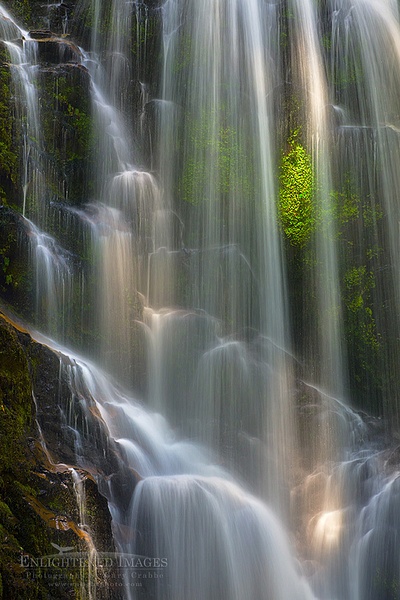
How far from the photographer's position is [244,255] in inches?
599

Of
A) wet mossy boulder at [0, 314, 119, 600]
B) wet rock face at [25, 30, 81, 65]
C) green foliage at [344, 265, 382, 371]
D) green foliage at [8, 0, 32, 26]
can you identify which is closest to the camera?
wet mossy boulder at [0, 314, 119, 600]

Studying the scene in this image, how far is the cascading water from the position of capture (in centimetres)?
1286

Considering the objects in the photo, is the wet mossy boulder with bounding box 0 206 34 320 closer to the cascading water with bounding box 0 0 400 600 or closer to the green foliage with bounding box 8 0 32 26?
the cascading water with bounding box 0 0 400 600

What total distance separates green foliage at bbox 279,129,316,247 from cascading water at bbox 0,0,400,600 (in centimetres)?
6

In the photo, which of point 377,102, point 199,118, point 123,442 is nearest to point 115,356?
point 123,442

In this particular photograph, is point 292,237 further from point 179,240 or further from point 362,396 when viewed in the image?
point 362,396

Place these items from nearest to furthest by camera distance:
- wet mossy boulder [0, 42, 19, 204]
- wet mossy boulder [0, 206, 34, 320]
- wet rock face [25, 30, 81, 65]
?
wet mossy boulder [0, 206, 34, 320] → wet mossy boulder [0, 42, 19, 204] → wet rock face [25, 30, 81, 65]

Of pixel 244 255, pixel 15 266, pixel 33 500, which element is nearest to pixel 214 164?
pixel 244 255

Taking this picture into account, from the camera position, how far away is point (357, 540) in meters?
12.5

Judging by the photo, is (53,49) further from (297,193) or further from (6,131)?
(297,193)

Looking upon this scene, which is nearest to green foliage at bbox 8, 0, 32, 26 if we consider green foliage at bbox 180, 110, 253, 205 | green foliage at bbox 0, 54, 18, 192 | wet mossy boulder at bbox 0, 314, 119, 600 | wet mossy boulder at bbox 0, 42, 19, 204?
wet mossy boulder at bbox 0, 42, 19, 204

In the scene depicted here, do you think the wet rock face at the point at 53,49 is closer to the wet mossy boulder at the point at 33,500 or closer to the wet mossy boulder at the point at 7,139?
the wet mossy boulder at the point at 7,139

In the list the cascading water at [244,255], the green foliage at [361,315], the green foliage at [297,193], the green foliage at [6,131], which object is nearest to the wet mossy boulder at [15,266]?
the cascading water at [244,255]

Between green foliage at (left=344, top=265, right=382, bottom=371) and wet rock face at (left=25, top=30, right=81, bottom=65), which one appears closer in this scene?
wet rock face at (left=25, top=30, right=81, bottom=65)
